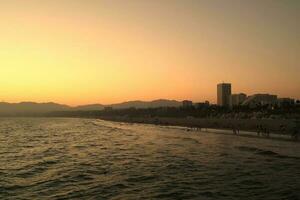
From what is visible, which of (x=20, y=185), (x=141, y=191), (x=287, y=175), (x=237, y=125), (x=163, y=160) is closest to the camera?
(x=141, y=191)

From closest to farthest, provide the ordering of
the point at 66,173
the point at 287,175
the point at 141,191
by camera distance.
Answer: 1. the point at 141,191
2. the point at 287,175
3. the point at 66,173

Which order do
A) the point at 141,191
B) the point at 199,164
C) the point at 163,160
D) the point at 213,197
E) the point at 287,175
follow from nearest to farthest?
the point at 213,197, the point at 141,191, the point at 287,175, the point at 199,164, the point at 163,160

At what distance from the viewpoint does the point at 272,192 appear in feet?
69.4

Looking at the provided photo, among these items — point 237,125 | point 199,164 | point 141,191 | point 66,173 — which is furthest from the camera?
point 237,125

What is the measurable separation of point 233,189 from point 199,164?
10084mm

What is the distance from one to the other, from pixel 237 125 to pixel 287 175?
6328 centimetres

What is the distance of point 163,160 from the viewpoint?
34.9 meters

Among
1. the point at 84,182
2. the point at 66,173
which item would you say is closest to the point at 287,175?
the point at 84,182

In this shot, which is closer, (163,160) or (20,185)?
(20,185)

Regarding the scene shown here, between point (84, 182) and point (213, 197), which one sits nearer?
point (213, 197)

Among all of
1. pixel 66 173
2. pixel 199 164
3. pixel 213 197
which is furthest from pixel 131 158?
pixel 213 197

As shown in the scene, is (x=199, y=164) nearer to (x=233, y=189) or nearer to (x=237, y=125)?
(x=233, y=189)

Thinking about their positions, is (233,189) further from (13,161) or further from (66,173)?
(13,161)

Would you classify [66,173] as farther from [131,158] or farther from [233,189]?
[233,189]
